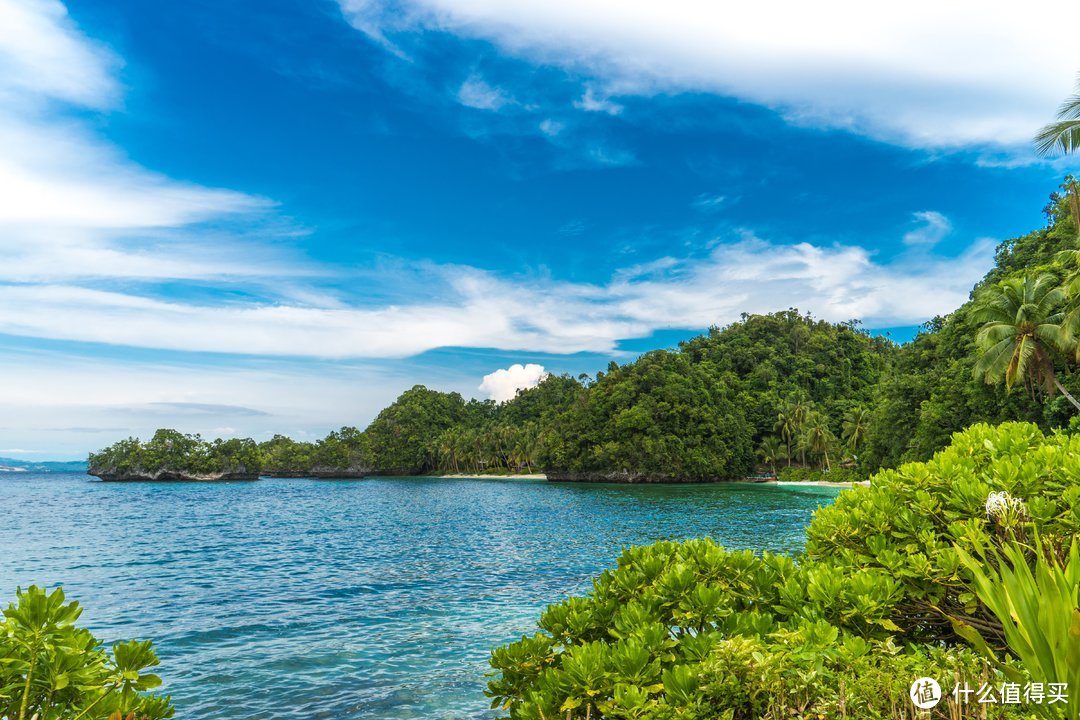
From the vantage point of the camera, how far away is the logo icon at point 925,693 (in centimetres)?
266

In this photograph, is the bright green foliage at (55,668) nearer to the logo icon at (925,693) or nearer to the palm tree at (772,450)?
the logo icon at (925,693)

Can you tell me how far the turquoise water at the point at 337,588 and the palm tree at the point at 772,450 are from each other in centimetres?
4963

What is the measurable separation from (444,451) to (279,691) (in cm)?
12392

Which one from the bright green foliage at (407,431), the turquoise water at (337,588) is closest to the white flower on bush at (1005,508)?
the turquoise water at (337,588)

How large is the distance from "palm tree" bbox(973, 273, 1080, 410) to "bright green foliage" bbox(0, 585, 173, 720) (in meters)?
33.5

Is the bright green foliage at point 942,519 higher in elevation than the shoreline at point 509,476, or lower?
higher

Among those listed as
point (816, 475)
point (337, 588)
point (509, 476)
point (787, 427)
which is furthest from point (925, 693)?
point (509, 476)

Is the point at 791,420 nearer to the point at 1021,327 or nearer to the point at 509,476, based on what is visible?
the point at 509,476

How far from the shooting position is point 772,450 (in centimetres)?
8825

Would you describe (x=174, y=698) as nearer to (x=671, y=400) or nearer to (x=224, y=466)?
(x=671, y=400)

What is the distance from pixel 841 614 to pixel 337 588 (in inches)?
671

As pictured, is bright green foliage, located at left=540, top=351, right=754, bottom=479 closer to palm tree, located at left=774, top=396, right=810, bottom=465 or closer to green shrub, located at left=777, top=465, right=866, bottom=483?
palm tree, located at left=774, top=396, right=810, bottom=465

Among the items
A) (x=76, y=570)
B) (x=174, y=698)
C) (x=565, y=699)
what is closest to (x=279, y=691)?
(x=174, y=698)

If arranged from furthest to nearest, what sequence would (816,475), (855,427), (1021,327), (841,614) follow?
(816,475), (855,427), (1021,327), (841,614)
